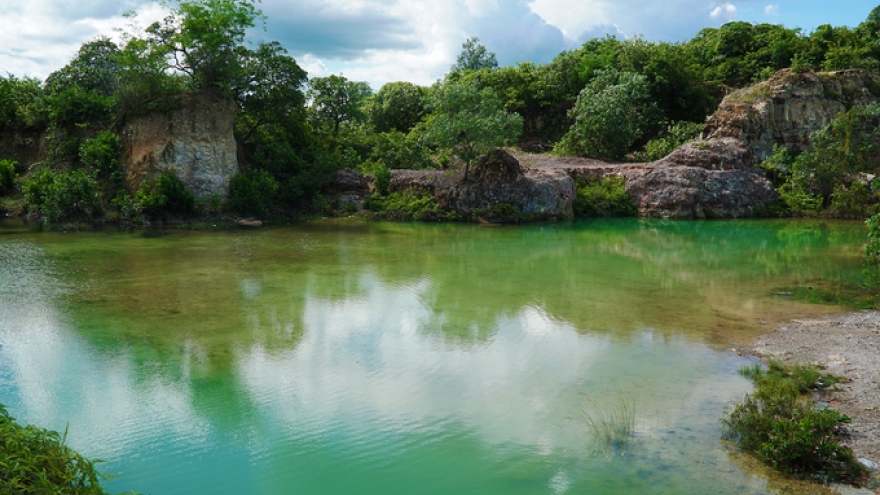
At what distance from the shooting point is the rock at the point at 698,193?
29047 millimetres

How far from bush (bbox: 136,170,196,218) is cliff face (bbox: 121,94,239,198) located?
2.10 ft

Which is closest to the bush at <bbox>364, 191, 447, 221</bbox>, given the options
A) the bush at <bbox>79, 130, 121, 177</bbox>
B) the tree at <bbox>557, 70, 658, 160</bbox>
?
the bush at <bbox>79, 130, 121, 177</bbox>

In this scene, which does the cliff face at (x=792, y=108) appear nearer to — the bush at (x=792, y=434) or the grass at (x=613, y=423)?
the bush at (x=792, y=434)

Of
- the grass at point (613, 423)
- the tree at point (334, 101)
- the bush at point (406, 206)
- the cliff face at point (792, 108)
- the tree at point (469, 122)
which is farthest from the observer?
the tree at point (334, 101)

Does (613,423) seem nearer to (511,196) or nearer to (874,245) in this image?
(874,245)

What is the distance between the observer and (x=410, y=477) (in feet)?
18.7

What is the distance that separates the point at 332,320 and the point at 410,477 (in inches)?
220

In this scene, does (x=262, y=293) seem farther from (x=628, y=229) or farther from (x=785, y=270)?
(x=628, y=229)

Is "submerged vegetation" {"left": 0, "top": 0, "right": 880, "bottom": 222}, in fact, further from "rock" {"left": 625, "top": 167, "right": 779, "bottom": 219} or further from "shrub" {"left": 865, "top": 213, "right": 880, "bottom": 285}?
"shrub" {"left": 865, "top": 213, "right": 880, "bottom": 285}

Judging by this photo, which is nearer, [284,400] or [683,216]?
[284,400]

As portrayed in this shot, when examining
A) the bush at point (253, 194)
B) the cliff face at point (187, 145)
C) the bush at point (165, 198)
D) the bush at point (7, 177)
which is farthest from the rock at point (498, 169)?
the bush at point (7, 177)

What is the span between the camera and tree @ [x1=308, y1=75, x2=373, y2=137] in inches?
1302

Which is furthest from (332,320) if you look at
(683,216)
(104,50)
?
(104,50)

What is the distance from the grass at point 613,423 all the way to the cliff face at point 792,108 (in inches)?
1102
